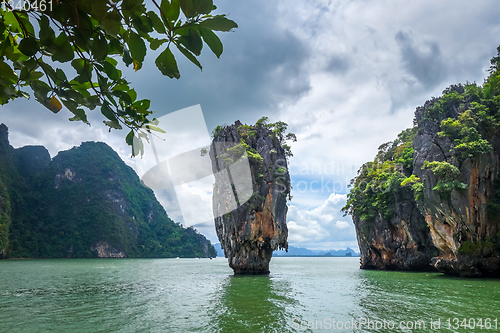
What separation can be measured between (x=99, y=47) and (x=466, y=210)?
22.2m

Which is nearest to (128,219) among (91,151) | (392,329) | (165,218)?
(165,218)

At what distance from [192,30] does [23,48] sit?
656mm

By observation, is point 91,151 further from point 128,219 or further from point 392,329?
point 392,329

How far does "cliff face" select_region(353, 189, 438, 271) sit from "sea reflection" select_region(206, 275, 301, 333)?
52.9 ft

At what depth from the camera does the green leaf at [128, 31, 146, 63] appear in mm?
950

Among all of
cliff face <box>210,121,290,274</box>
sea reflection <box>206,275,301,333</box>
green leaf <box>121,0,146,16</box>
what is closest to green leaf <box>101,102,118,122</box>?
green leaf <box>121,0,146,16</box>

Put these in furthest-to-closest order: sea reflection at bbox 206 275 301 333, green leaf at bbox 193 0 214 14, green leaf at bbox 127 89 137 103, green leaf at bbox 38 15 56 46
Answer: sea reflection at bbox 206 275 301 333 → green leaf at bbox 127 89 137 103 → green leaf at bbox 38 15 56 46 → green leaf at bbox 193 0 214 14

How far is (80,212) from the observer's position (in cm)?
7575

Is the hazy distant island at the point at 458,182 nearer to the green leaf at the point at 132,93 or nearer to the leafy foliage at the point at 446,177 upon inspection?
the leafy foliage at the point at 446,177

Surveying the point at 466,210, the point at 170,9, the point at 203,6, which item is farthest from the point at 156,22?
the point at 466,210

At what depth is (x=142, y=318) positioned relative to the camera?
8.93 meters

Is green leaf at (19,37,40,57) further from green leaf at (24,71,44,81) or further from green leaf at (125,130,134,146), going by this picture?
green leaf at (125,130,134,146)

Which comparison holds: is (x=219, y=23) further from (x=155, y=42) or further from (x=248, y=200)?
(x=248, y=200)

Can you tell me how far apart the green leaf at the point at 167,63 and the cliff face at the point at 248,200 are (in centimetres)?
2089
